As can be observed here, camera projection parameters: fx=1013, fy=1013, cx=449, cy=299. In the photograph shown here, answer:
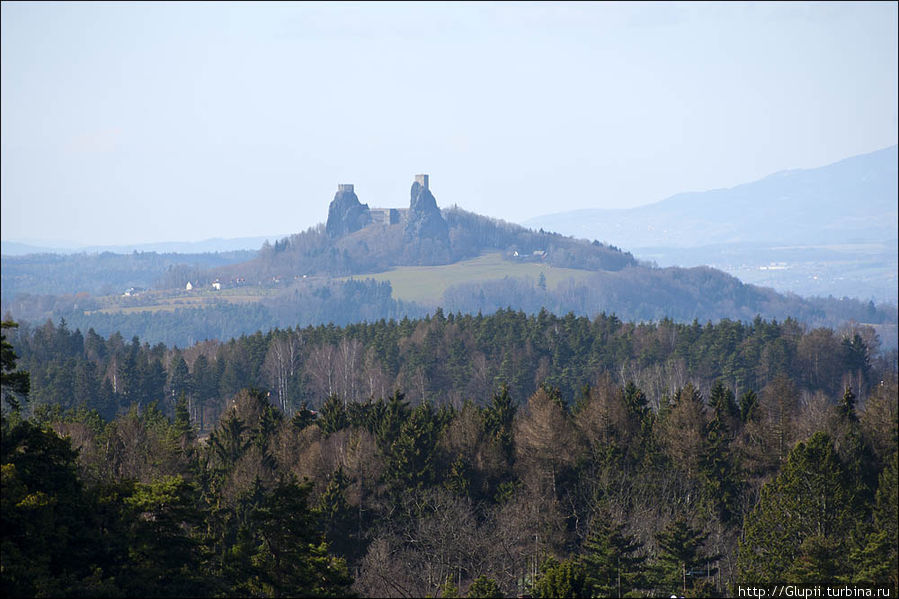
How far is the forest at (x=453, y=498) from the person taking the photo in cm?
2070

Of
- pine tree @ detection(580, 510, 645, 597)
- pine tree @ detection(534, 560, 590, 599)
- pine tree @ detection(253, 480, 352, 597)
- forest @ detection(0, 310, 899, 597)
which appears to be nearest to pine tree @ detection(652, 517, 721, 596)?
forest @ detection(0, 310, 899, 597)

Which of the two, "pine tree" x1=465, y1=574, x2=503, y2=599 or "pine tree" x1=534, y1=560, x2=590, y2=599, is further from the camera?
"pine tree" x1=465, y1=574, x2=503, y2=599

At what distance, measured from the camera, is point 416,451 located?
40.9 m

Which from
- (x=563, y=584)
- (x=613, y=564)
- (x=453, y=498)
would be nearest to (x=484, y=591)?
(x=563, y=584)

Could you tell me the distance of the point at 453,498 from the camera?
129ft

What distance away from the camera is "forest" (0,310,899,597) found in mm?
20703

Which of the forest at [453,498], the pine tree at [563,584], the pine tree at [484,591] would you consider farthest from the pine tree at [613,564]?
the pine tree at [563,584]

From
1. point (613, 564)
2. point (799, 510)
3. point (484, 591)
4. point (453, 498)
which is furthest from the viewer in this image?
point (453, 498)

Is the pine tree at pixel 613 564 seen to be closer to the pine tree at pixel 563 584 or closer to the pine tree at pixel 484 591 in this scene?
the pine tree at pixel 484 591

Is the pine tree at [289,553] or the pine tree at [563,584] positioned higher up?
the pine tree at [289,553]

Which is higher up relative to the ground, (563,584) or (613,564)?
(563,584)

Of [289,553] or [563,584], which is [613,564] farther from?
[289,553]

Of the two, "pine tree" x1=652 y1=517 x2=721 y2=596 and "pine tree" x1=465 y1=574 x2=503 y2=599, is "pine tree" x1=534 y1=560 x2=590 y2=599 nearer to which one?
"pine tree" x1=465 y1=574 x2=503 y2=599

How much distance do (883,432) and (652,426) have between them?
9.86 m
